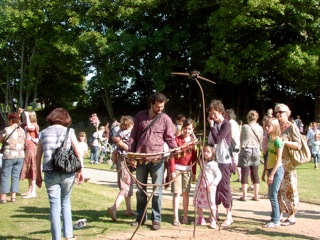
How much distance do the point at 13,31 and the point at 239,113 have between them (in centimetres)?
2005

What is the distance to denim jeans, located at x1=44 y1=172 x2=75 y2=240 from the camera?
5.11 meters

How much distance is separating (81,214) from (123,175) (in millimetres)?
1037

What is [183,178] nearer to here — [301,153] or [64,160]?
[301,153]

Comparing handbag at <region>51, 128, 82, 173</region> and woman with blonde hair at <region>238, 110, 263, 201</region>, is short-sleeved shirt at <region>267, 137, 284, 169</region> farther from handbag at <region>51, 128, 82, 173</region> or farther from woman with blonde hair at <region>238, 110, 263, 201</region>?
handbag at <region>51, 128, 82, 173</region>

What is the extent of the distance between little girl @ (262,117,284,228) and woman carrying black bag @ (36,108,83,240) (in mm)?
2831

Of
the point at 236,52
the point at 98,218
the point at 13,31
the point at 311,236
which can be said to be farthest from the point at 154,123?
the point at 13,31

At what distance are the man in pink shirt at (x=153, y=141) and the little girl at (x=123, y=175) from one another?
40cm

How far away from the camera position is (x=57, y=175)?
5.15 metres

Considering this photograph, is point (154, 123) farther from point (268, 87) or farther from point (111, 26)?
point (268, 87)

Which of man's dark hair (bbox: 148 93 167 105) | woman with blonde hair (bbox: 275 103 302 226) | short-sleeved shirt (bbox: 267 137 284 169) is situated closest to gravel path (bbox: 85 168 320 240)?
woman with blonde hair (bbox: 275 103 302 226)

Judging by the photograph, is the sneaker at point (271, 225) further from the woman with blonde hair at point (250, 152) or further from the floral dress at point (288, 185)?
the woman with blonde hair at point (250, 152)

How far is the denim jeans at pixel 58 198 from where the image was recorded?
511cm

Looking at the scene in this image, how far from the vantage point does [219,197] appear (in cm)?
649

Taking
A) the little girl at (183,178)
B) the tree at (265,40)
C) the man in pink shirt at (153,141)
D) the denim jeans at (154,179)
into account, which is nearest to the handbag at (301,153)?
the little girl at (183,178)
